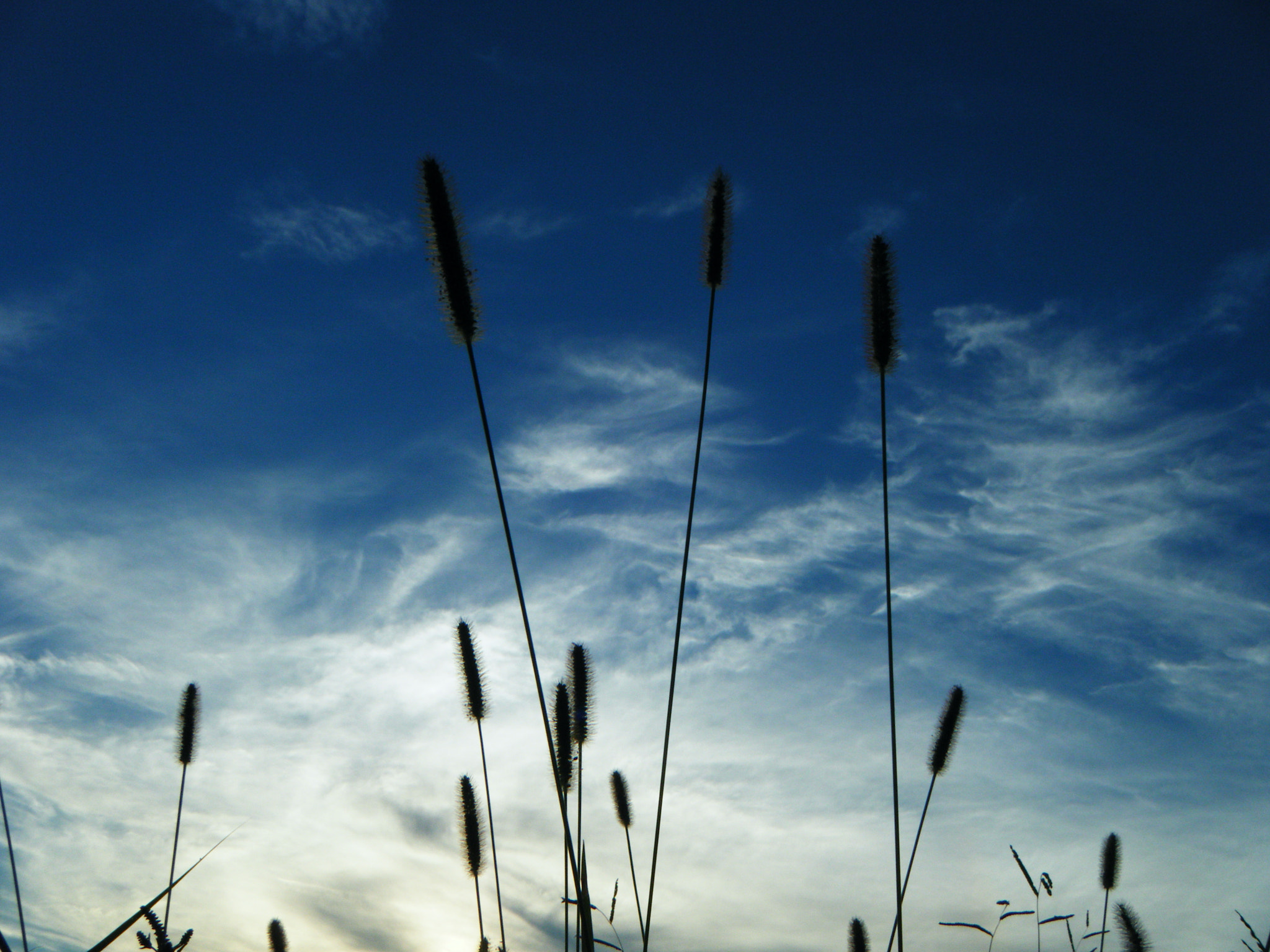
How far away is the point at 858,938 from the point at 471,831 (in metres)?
4.07

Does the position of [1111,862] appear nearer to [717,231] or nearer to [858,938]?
[858,938]

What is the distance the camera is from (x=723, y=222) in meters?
6.82

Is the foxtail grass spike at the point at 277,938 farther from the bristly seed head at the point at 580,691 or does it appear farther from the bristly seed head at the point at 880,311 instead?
the bristly seed head at the point at 880,311

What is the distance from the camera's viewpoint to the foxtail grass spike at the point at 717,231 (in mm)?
6648

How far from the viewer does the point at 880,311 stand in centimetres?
666

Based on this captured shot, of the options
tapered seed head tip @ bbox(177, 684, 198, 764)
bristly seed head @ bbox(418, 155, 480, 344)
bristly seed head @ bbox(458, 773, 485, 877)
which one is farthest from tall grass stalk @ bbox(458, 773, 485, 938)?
bristly seed head @ bbox(418, 155, 480, 344)

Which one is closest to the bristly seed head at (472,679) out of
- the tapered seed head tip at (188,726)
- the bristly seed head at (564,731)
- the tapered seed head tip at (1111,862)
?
the bristly seed head at (564,731)

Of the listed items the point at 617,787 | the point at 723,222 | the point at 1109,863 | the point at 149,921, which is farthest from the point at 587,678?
the point at 1109,863

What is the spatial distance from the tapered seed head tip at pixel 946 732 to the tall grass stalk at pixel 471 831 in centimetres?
449

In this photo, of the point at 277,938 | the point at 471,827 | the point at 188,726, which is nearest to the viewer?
the point at 277,938

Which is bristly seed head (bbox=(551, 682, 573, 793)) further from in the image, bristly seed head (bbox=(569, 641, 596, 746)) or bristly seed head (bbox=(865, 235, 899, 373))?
bristly seed head (bbox=(865, 235, 899, 373))

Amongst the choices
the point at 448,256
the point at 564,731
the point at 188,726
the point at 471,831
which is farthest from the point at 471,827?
the point at 448,256

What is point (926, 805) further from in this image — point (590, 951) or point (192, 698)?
point (192, 698)

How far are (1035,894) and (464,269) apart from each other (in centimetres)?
647
